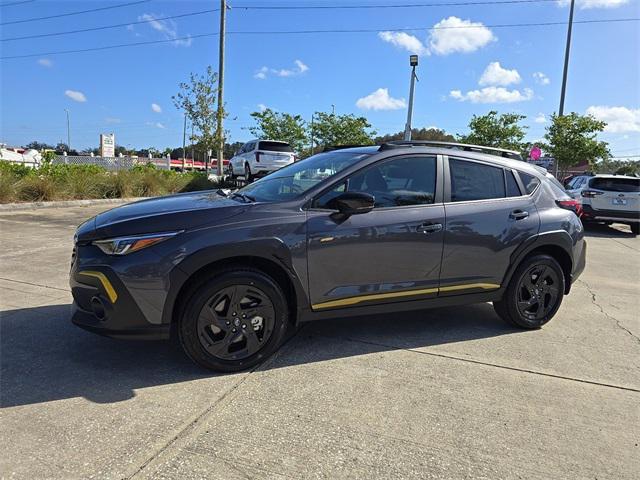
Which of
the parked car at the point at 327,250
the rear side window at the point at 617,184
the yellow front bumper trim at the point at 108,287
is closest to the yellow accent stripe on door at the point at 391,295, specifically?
the parked car at the point at 327,250

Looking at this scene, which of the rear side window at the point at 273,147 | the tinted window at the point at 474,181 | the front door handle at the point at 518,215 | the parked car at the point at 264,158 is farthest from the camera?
the rear side window at the point at 273,147

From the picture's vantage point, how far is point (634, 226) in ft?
43.4

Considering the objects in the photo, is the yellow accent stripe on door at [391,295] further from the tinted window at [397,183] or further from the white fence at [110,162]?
the white fence at [110,162]

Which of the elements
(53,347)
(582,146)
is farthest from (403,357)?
(582,146)

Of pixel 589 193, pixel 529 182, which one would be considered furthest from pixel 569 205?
pixel 589 193

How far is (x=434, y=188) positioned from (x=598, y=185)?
11.6m

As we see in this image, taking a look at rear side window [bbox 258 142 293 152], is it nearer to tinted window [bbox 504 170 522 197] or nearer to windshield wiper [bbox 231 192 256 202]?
windshield wiper [bbox 231 192 256 202]

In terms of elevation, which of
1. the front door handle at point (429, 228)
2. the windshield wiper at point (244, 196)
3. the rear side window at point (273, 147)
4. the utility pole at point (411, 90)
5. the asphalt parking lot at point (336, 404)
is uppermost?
the utility pole at point (411, 90)

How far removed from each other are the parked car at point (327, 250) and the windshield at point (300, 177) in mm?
20

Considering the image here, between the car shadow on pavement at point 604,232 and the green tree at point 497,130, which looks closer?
the car shadow on pavement at point 604,232

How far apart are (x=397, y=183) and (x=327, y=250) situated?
91cm

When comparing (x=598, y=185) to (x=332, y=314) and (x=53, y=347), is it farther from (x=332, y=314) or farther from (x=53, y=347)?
(x=53, y=347)

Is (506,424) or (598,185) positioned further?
(598,185)

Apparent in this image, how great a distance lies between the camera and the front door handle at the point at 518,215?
4.24m
